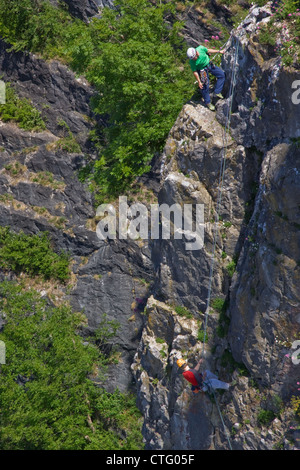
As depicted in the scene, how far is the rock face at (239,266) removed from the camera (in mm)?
11008

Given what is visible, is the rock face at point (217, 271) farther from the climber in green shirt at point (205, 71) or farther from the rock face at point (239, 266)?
the climber in green shirt at point (205, 71)

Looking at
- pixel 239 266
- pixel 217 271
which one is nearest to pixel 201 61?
pixel 239 266

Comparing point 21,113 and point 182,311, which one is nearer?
point 182,311

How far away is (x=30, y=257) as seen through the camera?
19.1m

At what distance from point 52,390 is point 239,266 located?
7.93 meters

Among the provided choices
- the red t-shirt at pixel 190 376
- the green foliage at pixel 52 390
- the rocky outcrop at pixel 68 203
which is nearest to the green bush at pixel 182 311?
the red t-shirt at pixel 190 376

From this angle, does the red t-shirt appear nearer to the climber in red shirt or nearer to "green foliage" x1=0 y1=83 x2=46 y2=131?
the climber in red shirt

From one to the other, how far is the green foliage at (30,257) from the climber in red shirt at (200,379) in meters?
7.97

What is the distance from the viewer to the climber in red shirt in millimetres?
12453

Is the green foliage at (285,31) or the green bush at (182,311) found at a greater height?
the green foliage at (285,31)

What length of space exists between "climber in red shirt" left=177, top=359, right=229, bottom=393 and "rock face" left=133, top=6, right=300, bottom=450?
0.38 metres

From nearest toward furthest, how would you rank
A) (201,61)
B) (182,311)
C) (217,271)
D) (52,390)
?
(201,61) < (217,271) < (182,311) < (52,390)

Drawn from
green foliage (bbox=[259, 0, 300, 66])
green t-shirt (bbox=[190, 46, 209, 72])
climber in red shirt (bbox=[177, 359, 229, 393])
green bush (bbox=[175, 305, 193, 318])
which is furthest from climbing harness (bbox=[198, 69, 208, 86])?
climber in red shirt (bbox=[177, 359, 229, 393])

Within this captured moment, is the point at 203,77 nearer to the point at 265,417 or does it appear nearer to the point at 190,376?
the point at 190,376
